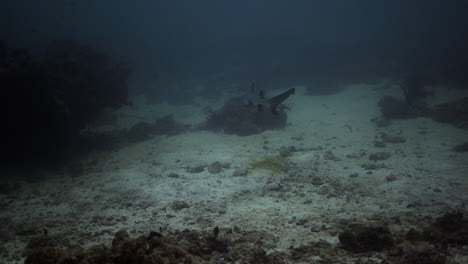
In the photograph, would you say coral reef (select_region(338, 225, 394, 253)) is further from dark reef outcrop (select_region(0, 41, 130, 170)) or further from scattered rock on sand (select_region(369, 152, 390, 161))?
dark reef outcrop (select_region(0, 41, 130, 170))

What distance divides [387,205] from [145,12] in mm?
214179

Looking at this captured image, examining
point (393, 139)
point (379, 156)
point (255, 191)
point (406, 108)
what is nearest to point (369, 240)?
point (255, 191)

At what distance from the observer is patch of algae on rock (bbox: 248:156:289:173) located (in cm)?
1098

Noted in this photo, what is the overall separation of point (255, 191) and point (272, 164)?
2719 mm

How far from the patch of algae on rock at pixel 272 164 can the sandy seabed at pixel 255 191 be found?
24cm

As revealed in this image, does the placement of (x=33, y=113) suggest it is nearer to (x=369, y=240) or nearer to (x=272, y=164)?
(x=272, y=164)

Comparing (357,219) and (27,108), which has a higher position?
(27,108)

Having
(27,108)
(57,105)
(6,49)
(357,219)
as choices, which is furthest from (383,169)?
(6,49)

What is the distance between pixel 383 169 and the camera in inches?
411

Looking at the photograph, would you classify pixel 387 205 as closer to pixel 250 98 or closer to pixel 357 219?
pixel 357 219

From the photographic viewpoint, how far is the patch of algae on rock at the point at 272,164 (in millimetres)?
10977

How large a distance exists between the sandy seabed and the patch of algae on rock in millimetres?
240

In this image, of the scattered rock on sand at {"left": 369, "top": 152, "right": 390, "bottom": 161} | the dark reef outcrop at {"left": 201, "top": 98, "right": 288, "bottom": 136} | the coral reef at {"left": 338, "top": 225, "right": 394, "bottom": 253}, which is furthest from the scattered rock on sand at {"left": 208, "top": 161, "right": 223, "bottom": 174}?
the coral reef at {"left": 338, "top": 225, "right": 394, "bottom": 253}

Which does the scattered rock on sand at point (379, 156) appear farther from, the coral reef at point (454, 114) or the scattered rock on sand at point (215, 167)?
the coral reef at point (454, 114)
